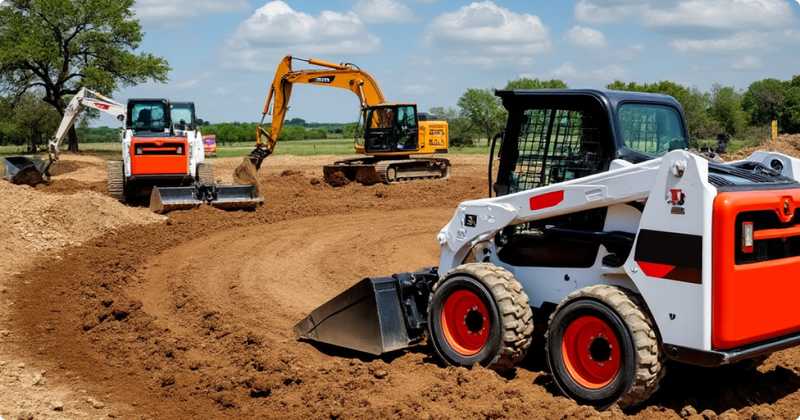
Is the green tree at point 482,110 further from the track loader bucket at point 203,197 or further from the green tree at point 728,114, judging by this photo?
the track loader bucket at point 203,197

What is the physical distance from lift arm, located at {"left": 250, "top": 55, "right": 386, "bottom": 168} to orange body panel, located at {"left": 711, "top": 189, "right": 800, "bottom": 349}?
20888 millimetres

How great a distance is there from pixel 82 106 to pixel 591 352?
21.9 m

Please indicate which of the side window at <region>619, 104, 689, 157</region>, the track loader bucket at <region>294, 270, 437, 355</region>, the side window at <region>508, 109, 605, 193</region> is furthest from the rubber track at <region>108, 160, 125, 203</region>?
the side window at <region>619, 104, 689, 157</region>

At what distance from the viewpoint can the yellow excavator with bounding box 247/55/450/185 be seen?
987 inches

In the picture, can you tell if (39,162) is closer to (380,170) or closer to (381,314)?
(380,170)

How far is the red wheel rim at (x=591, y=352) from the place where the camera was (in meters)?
5.36

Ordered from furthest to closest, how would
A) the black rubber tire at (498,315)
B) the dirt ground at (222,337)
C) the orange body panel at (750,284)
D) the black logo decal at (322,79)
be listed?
the black logo decal at (322,79)
the black rubber tire at (498,315)
the dirt ground at (222,337)
the orange body panel at (750,284)

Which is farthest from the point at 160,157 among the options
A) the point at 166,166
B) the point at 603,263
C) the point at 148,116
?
the point at 603,263

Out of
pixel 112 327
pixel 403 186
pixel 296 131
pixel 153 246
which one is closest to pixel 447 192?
pixel 403 186

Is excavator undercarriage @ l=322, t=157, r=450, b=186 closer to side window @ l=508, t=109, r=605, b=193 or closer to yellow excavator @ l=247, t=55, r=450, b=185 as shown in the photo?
yellow excavator @ l=247, t=55, r=450, b=185

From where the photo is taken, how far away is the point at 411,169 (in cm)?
2606

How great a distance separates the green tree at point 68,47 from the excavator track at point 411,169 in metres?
26.1

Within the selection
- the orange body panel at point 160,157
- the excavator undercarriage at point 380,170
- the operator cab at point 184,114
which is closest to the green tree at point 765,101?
the excavator undercarriage at point 380,170

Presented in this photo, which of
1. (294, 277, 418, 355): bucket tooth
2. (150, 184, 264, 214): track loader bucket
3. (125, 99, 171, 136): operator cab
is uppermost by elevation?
(125, 99, 171, 136): operator cab
